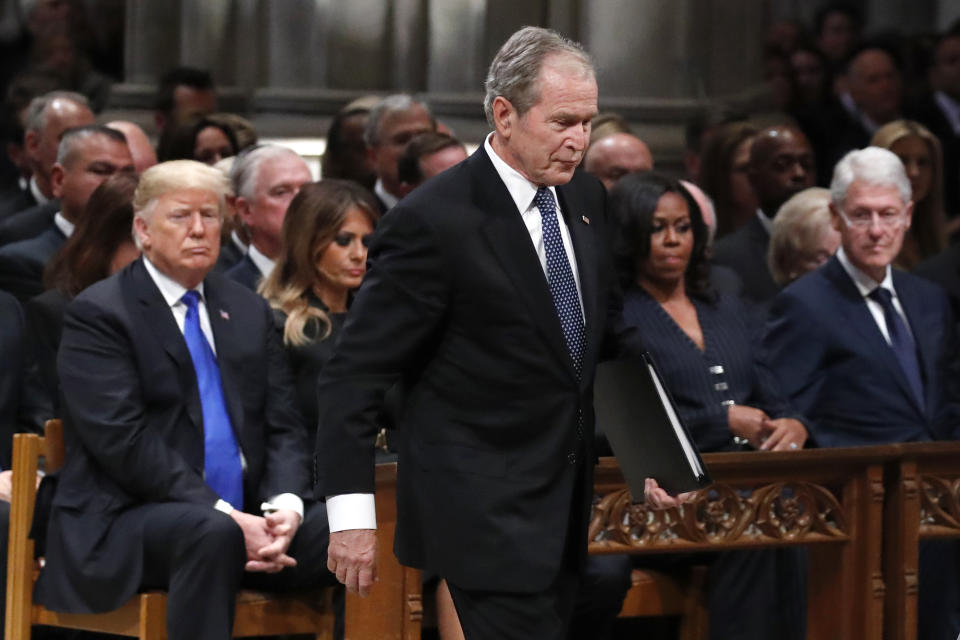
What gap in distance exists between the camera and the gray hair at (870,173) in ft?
18.5

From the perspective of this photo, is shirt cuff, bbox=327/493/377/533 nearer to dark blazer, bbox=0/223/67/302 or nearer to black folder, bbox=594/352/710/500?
black folder, bbox=594/352/710/500

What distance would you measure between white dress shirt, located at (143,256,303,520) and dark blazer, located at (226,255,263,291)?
3.71 feet

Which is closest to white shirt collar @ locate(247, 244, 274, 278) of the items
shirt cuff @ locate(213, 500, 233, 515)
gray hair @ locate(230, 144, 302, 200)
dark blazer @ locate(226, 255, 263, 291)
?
dark blazer @ locate(226, 255, 263, 291)

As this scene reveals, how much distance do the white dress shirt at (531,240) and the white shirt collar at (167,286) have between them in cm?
162

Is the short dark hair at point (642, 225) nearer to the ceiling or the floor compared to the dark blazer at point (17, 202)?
nearer to the floor

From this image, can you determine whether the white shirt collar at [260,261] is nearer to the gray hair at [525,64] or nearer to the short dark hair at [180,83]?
the gray hair at [525,64]

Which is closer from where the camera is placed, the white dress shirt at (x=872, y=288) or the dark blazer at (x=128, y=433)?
the dark blazer at (x=128, y=433)

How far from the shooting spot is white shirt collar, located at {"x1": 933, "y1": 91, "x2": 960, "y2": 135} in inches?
400

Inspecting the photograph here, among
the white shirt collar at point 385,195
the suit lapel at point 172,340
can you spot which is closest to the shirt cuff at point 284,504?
the suit lapel at point 172,340

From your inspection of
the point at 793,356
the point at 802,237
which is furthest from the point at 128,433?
the point at 802,237

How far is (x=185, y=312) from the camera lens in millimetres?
5000

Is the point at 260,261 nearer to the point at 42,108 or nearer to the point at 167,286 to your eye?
the point at 167,286

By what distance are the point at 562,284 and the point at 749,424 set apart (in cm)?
194

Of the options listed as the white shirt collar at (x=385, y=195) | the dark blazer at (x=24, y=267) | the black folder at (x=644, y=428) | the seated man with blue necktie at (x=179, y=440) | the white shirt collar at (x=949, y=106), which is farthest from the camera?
the white shirt collar at (x=949, y=106)
